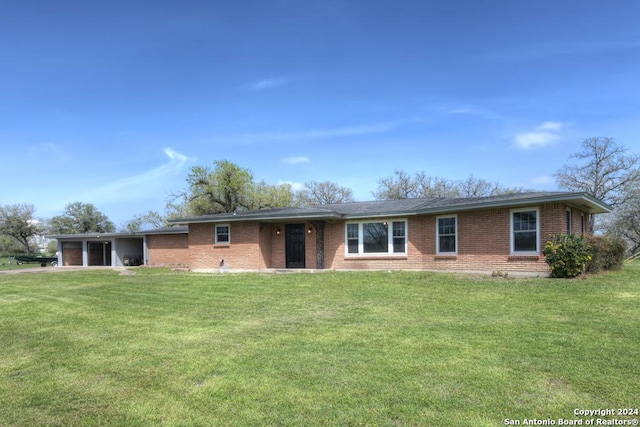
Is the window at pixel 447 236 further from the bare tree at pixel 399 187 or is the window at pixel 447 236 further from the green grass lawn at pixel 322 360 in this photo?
the bare tree at pixel 399 187

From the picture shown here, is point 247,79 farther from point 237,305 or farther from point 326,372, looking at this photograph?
point 326,372

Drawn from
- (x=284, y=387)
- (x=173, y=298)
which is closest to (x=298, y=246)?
(x=173, y=298)

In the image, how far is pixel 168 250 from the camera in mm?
25609

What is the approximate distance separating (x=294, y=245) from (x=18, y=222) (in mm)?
55418

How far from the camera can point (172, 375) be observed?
4.28m

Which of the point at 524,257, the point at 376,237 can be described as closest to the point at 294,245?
the point at 376,237

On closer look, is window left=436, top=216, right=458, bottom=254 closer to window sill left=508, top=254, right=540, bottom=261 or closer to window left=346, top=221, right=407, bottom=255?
window left=346, top=221, right=407, bottom=255

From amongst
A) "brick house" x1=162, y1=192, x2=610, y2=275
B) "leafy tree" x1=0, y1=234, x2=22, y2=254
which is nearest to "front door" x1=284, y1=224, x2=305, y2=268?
"brick house" x1=162, y1=192, x2=610, y2=275

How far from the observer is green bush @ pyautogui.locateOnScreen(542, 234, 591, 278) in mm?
11492

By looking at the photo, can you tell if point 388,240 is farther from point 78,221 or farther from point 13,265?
point 78,221

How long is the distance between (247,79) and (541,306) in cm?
1336

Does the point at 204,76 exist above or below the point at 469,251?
above

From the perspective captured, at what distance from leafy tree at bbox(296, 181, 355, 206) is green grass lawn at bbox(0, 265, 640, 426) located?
4157 cm

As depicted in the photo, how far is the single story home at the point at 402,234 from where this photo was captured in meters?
13.0
